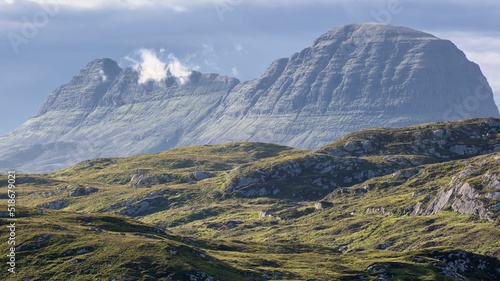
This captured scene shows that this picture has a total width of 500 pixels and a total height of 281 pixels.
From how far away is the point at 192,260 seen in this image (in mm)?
162375

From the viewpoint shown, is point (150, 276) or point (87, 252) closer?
point (150, 276)

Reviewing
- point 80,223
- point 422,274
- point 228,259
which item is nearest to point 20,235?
point 80,223

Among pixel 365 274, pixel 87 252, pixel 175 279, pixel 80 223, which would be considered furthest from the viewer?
pixel 80 223

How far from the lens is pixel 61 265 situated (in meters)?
153

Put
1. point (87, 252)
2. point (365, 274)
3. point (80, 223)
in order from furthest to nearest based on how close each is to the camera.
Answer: point (80, 223)
point (365, 274)
point (87, 252)

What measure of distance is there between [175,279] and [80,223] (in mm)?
55838

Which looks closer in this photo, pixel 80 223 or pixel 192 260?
pixel 192 260

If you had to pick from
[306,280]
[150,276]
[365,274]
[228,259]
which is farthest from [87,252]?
[365,274]

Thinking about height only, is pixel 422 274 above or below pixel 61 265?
below

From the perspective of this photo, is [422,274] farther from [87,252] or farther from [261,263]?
[87,252]

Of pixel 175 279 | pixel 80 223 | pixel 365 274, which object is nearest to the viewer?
pixel 175 279

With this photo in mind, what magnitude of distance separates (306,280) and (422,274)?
31145 millimetres

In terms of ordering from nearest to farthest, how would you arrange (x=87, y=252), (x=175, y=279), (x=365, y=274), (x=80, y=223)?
1. (x=175, y=279)
2. (x=87, y=252)
3. (x=365, y=274)
4. (x=80, y=223)

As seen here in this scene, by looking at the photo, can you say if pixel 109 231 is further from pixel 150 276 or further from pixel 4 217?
pixel 150 276
